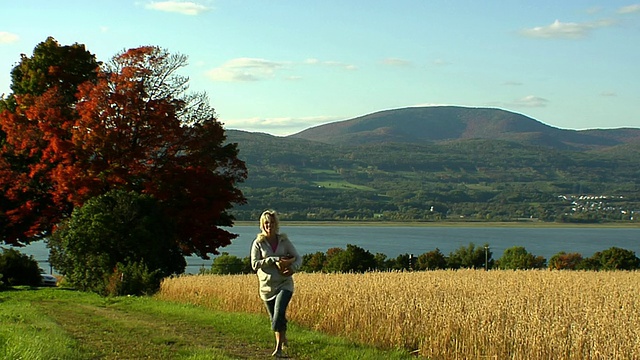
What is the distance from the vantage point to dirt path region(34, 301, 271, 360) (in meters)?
13.7

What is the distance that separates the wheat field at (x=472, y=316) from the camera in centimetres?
1237

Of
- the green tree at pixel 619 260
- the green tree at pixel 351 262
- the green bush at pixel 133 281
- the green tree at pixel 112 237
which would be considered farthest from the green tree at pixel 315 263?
the green bush at pixel 133 281

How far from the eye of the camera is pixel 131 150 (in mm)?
36312

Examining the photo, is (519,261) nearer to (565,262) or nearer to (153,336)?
(565,262)

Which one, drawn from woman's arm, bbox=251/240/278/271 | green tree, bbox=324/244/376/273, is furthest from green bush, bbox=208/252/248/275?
woman's arm, bbox=251/240/278/271

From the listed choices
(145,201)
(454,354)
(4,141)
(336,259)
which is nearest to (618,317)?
(454,354)

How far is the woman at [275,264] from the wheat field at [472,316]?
259cm

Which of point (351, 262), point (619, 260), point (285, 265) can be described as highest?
point (285, 265)

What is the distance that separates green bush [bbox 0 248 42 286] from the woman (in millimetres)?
29192

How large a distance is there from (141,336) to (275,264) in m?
3.84

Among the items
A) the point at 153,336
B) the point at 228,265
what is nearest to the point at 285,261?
the point at 153,336

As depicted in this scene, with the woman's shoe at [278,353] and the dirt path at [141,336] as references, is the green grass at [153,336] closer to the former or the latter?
the dirt path at [141,336]

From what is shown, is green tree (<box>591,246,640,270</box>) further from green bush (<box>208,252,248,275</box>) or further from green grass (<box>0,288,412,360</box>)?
green grass (<box>0,288,412,360</box>)

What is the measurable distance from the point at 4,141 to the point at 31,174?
12.2ft
